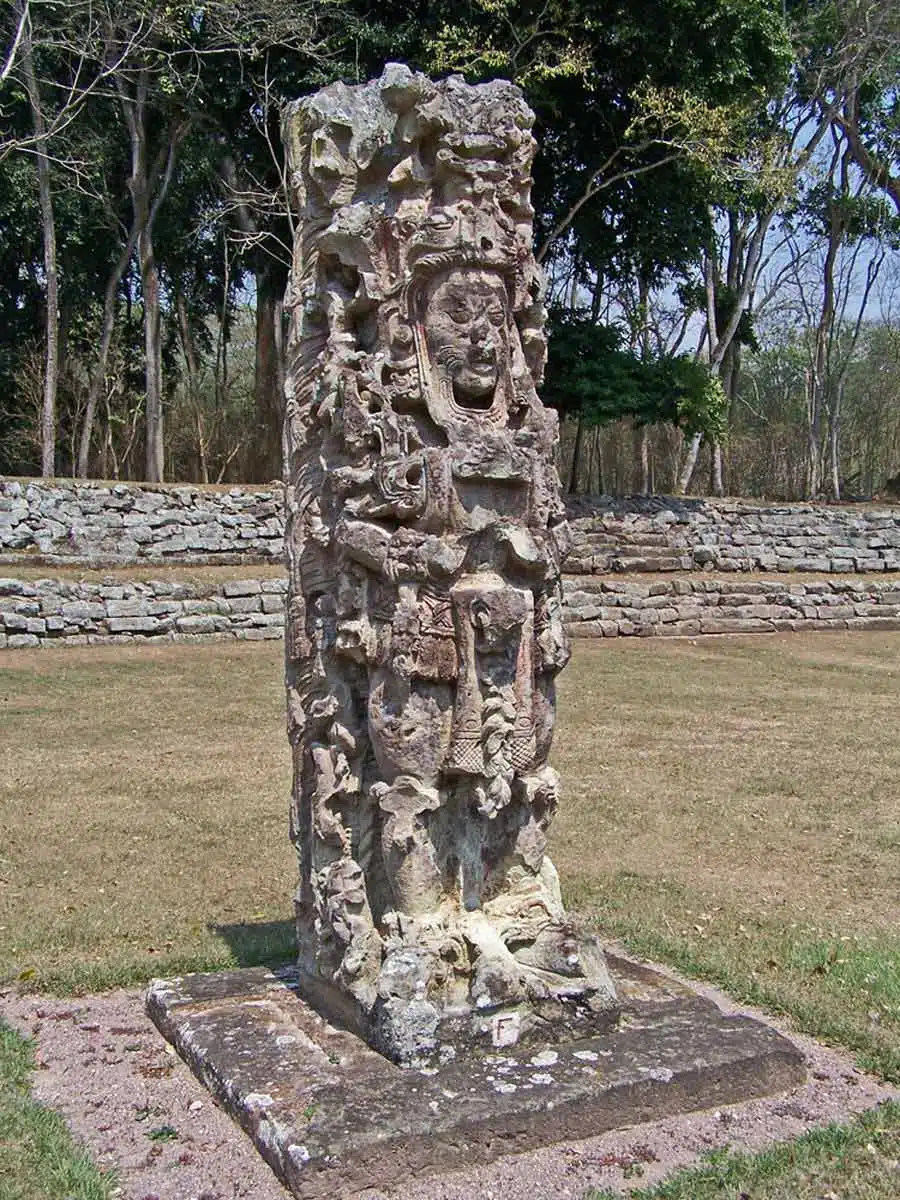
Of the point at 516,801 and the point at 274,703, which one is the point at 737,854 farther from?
the point at 274,703

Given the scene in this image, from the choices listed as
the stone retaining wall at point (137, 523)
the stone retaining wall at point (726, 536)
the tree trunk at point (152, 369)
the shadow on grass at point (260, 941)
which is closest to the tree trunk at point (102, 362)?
the tree trunk at point (152, 369)

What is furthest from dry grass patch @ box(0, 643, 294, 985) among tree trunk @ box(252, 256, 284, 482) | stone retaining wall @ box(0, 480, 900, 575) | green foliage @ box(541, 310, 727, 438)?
tree trunk @ box(252, 256, 284, 482)

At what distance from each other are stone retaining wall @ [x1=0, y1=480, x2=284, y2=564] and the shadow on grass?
13.3 metres

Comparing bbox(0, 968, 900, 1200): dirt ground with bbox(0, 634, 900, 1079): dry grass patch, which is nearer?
bbox(0, 968, 900, 1200): dirt ground

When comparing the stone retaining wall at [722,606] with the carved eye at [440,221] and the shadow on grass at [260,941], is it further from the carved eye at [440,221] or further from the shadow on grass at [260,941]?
the carved eye at [440,221]

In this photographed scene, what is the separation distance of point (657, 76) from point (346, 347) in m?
19.9

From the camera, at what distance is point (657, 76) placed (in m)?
22.7

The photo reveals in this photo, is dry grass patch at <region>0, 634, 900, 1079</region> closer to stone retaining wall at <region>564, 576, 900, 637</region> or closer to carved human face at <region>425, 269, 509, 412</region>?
carved human face at <region>425, 269, 509, 412</region>

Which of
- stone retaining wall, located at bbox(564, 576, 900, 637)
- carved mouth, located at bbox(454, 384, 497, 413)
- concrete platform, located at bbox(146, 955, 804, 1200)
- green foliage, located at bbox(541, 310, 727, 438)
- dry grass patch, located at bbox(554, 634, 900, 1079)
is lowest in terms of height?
dry grass patch, located at bbox(554, 634, 900, 1079)

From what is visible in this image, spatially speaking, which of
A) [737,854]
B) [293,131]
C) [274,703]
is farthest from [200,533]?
[293,131]

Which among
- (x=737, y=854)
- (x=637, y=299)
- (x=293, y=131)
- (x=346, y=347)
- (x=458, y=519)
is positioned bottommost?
(x=737, y=854)

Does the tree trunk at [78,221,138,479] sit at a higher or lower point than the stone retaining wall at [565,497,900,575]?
higher

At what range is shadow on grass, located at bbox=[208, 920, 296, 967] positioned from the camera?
6043 millimetres

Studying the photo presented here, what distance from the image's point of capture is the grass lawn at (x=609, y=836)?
5.90m
